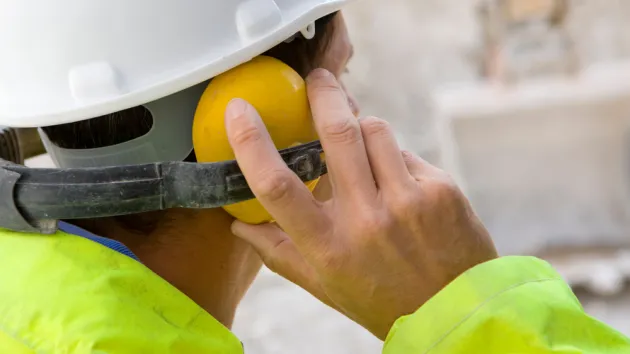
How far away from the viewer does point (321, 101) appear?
75 centimetres

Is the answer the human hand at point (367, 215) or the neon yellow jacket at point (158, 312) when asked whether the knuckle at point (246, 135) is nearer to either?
the human hand at point (367, 215)

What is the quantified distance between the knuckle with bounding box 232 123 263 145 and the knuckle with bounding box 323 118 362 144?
7cm

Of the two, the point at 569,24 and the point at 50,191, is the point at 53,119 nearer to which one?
the point at 50,191

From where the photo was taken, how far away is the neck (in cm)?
89

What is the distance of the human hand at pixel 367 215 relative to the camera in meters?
0.68

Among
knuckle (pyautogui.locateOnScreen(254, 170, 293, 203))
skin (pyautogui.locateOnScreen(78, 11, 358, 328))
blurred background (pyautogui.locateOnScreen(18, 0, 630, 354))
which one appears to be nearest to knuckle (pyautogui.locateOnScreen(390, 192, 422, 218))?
knuckle (pyautogui.locateOnScreen(254, 170, 293, 203))

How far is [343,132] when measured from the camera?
70 cm

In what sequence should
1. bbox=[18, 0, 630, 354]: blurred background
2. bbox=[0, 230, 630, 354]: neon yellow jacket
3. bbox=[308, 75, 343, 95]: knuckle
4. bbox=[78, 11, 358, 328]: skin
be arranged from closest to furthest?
bbox=[0, 230, 630, 354]: neon yellow jacket < bbox=[308, 75, 343, 95]: knuckle < bbox=[78, 11, 358, 328]: skin < bbox=[18, 0, 630, 354]: blurred background

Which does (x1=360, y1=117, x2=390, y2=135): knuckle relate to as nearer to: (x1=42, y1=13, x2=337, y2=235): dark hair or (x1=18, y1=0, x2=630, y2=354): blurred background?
(x1=42, y1=13, x2=337, y2=235): dark hair

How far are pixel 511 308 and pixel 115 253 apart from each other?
409 millimetres

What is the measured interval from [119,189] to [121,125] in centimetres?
15

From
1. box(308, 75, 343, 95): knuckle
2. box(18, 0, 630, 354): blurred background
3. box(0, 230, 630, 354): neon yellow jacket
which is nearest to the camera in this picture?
box(0, 230, 630, 354): neon yellow jacket

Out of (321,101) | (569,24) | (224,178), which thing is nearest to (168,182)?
(224,178)

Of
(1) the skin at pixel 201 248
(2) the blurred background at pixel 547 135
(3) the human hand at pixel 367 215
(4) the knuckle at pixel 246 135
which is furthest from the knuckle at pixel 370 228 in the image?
(2) the blurred background at pixel 547 135
